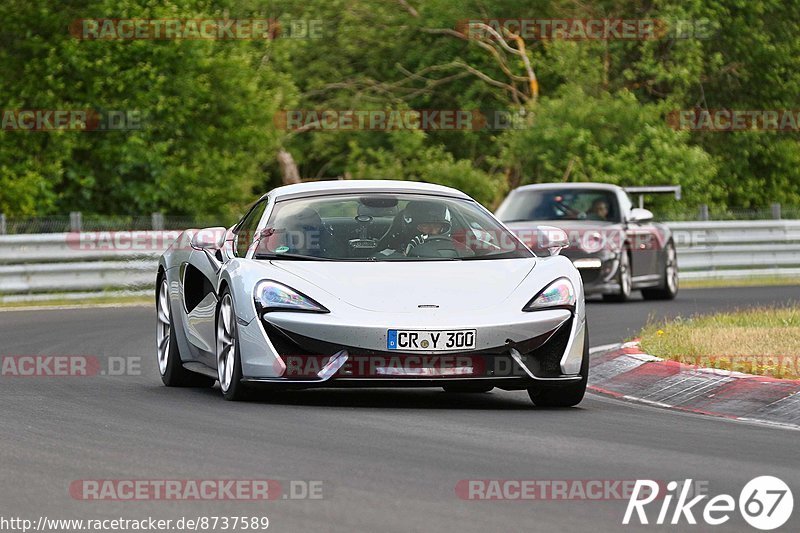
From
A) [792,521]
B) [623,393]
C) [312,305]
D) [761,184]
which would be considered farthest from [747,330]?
[761,184]

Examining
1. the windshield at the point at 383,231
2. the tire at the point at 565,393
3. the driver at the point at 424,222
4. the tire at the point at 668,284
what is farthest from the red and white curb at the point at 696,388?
the tire at the point at 668,284

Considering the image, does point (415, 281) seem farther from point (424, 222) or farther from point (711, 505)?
point (711, 505)

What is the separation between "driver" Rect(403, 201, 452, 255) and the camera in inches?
444

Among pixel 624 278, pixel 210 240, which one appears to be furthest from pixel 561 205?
pixel 210 240

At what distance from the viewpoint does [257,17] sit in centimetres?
4347

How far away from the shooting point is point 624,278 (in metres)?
23.2

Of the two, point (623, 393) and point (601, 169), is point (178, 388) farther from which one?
point (601, 169)

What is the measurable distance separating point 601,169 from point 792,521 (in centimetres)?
3134

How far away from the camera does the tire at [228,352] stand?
34.6ft

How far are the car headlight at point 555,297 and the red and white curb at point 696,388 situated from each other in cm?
102
